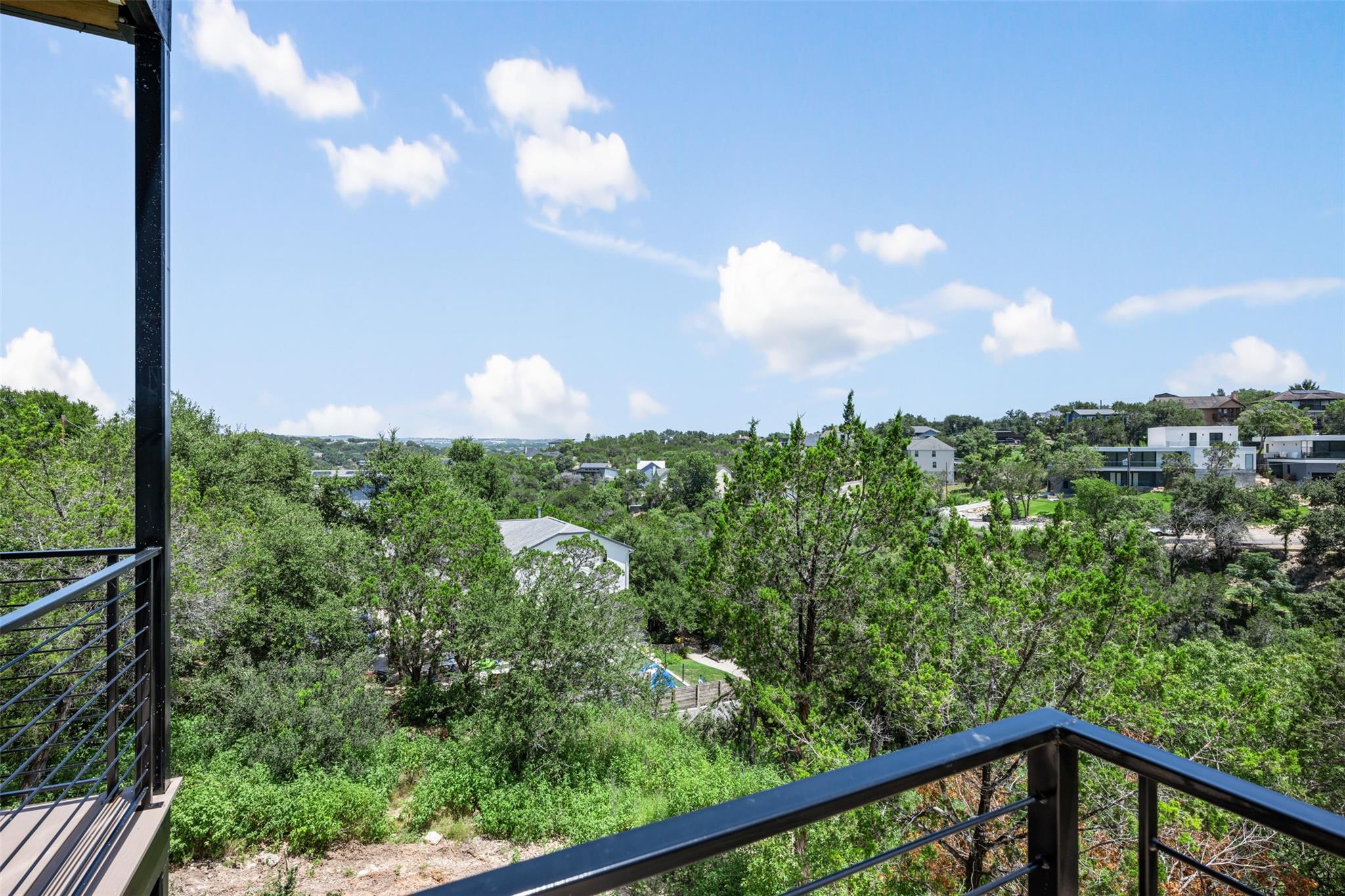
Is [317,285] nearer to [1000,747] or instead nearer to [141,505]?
[141,505]

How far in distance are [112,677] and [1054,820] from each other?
7.86 ft

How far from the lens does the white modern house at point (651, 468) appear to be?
53881 mm

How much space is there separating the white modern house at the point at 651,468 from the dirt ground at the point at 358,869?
146 feet

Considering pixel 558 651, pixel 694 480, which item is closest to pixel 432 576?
pixel 558 651

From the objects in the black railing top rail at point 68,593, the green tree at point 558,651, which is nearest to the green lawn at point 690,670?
the green tree at point 558,651

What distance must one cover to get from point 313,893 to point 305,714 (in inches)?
109

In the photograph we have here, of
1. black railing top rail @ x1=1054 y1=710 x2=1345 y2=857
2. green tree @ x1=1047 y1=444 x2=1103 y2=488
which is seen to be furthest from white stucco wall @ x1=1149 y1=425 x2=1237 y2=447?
black railing top rail @ x1=1054 y1=710 x2=1345 y2=857

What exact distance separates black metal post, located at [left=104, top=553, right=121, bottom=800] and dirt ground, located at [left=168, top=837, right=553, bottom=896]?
5.47 meters

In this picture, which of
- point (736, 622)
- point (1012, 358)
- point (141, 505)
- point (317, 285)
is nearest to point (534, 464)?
point (1012, 358)

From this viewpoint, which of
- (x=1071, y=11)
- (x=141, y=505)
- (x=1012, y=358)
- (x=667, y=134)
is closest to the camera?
(x=141, y=505)

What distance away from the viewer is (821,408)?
7.50 metres

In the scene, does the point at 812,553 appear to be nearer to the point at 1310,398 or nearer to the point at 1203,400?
the point at 1203,400

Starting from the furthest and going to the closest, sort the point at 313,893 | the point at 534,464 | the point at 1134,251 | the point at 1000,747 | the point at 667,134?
1. the point at 534,464
2. the point at 1134,251
3. the point at 667,134
4. the point at 313,893
5. the point at 1000,747

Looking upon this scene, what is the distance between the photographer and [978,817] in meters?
0.82
